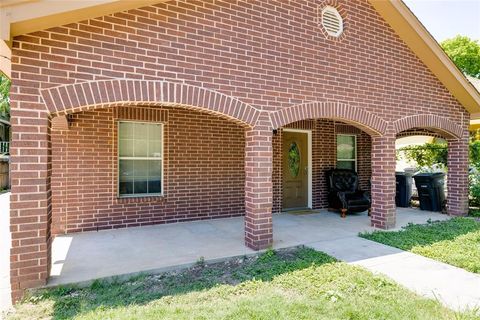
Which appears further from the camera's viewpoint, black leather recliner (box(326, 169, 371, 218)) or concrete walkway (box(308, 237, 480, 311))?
black leather recliner (box(326, 169, 371, 218))

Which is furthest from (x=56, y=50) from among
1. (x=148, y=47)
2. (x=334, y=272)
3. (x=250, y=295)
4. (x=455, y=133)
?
(x=455, y=133)

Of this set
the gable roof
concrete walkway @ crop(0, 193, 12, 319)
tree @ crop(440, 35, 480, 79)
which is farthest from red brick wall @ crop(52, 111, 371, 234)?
tree @ crop(440, 35, 480, 79)

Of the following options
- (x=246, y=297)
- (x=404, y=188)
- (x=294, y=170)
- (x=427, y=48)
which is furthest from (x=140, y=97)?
(x=404, y=188)

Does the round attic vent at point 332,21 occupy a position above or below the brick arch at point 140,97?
above

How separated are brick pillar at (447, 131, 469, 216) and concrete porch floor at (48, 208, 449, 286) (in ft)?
2.32

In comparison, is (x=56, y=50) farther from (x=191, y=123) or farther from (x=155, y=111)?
(x=191, y=123)

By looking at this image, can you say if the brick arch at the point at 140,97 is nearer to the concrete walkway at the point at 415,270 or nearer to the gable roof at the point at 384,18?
the gable roof at the point at 384,18

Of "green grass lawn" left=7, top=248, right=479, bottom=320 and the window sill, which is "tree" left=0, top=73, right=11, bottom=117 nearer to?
the window sill

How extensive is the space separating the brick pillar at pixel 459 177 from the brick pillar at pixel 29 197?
942cm

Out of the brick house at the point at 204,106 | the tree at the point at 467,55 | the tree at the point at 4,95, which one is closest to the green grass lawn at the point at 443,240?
the brick house at the point at 204,106

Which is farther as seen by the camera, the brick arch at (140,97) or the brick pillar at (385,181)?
the brick pillar at (385,181)

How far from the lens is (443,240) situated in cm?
596

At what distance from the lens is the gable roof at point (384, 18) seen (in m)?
3.49

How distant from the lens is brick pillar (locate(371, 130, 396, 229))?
6848 mm
